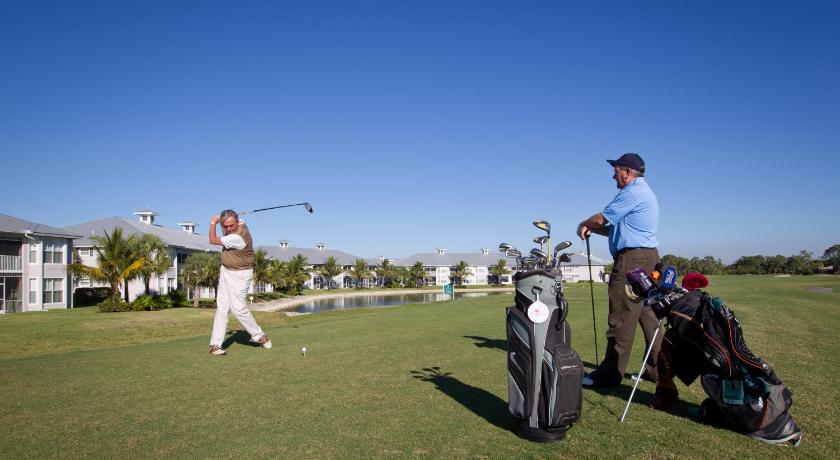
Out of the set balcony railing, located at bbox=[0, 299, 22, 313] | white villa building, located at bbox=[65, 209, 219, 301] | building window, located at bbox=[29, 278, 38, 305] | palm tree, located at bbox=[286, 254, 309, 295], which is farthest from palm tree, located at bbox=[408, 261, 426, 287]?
balcony railing, located at bbox=[0, 299, 22, 313]

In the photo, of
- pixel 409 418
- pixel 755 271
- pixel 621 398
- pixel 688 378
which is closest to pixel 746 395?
pixel 688 378

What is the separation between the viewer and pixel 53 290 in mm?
42406

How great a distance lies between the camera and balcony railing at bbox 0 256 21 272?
128 feet

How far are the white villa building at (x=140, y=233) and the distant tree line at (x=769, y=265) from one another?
424 ft

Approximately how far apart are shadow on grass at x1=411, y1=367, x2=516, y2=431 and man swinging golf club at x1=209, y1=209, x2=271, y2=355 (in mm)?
3819

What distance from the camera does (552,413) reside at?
12.8 feet

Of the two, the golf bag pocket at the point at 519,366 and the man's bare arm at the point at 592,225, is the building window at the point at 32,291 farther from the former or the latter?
the golf bag pocket at the point at 519,366

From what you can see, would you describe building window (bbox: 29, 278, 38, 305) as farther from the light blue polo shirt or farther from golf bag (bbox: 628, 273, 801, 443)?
golf bag (bbox: 628, 273, 801, 443)

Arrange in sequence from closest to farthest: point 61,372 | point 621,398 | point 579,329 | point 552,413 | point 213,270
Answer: point 552,413 → point 621,398 → point 61,372 → point 579,329 → point 213,270

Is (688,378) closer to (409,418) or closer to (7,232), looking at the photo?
(409,418)

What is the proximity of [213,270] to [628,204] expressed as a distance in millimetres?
48377

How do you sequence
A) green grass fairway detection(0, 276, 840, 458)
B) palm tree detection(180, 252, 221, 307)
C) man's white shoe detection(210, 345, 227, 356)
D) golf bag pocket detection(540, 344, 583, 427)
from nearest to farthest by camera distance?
green grass fairway detection(0, 276, 840, 458), golf bag pocket detection(540, 344, 583, 427), man's white shoe detection(210, 345, 227, 356), palm tree detection(180, 252, 221, 307)

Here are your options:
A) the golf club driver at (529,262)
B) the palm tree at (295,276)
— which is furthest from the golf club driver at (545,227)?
the palm tree at (295,276)

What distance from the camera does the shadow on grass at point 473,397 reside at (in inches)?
178
